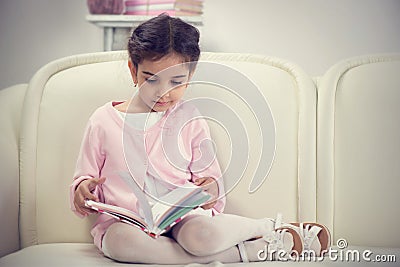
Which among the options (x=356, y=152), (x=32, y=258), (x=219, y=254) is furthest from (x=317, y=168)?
(x=32, y=258)

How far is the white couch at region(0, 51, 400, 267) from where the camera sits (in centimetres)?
139

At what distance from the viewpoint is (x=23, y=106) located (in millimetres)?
1455

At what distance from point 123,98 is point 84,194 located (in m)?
0.27

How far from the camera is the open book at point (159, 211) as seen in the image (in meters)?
1.18

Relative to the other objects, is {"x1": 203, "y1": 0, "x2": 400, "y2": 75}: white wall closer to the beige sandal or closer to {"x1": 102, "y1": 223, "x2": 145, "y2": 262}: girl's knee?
the beige sandal

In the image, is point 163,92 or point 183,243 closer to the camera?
point 183,243

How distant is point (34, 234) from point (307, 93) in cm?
70

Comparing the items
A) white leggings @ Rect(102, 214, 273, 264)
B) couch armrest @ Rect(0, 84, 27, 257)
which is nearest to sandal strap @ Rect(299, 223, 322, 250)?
white leggings @ Rect(102, 214, 273, 264)

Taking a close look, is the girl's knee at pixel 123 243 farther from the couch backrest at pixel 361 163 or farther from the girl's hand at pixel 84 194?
the couch backrest at pixel 361 163

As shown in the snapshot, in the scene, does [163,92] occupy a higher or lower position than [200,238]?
higher

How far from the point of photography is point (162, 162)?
1355 millimetres

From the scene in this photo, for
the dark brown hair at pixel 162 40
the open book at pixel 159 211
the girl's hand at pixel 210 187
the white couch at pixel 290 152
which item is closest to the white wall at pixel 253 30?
the white couch at pixel 290 152

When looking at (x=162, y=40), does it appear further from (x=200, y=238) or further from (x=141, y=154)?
(x=200, y=238)

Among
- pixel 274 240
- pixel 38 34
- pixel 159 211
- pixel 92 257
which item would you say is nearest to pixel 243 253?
pixel 274 240
